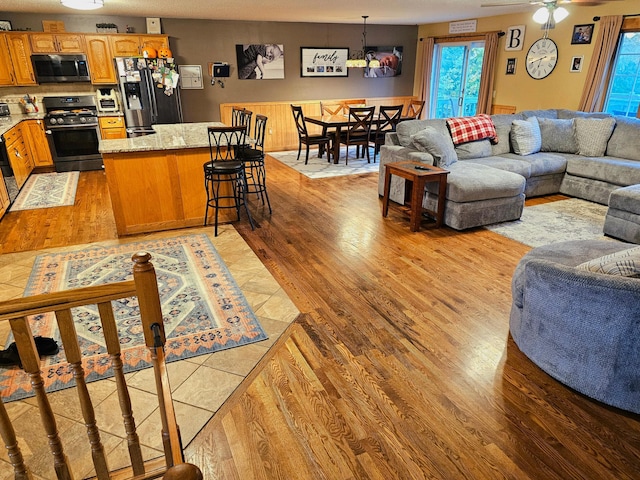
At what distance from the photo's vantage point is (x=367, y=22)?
27.6ft

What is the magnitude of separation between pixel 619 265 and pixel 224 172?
124 inches

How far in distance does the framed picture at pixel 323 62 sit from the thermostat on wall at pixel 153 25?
2.68 metres

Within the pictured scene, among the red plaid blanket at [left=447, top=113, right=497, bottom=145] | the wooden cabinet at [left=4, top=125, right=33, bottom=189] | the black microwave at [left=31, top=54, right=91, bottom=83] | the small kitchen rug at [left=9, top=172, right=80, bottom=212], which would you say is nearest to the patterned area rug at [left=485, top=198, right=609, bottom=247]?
the red plaid blanket at [left=447, top=113, right=497, bottom=145]

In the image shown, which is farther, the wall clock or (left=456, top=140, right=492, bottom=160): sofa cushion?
the wall clock

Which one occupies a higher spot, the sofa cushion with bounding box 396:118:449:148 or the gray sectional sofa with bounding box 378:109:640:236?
the sofa cushion with bounding box 396:118:449:148

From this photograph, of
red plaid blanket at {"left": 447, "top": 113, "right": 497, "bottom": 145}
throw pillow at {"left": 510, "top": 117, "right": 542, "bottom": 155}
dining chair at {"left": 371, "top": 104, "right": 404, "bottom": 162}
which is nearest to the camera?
red plaid blanket at {"left": 447, "top": 113, "right": 497, "bottom": 145}

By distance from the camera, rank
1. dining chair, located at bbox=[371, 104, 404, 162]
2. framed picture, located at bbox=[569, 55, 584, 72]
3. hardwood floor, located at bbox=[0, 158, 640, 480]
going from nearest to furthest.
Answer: hardwood floor, located at bbox=[0, 158, 640, 480], framed picture, located at bbox=[569, 55, 584, 72], dining chair, located at bbox=[371, 104, 404, 162]

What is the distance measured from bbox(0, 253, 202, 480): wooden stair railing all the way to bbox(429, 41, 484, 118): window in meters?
8.25

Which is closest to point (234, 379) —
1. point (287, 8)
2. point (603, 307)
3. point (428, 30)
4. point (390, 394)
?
point (390, 394)

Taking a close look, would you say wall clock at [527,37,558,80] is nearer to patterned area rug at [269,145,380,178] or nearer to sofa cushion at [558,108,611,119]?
sofa cushion at [558,108,611,119]

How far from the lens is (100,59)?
6.75 meters

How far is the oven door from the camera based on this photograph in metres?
6.55

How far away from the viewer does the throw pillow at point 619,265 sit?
1.90m

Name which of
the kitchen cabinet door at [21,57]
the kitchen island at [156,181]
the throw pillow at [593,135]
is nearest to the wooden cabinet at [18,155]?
the kitchen cabinet door at [21,57]
